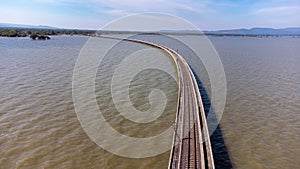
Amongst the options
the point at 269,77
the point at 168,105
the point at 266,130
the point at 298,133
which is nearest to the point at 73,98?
the point at 168,105

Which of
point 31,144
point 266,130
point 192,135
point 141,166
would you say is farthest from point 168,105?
point 31,144

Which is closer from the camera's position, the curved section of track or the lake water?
the curved section of track

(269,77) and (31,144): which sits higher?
(269,77)

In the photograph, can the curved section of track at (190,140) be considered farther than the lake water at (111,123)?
No

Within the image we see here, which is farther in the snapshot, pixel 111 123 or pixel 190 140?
pixel 111 123

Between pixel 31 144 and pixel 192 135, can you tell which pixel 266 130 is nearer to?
pixel 192 135

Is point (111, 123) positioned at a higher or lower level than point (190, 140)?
lower

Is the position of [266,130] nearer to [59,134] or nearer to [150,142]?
[150,142]

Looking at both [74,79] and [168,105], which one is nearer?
[168,105]

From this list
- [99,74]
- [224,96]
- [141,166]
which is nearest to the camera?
[141,166]

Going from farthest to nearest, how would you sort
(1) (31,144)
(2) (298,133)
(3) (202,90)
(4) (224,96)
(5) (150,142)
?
(3) (202,90) < (4) (224,96) < (2) (298,133) < (5) (150,142) < (1) (31,144)
